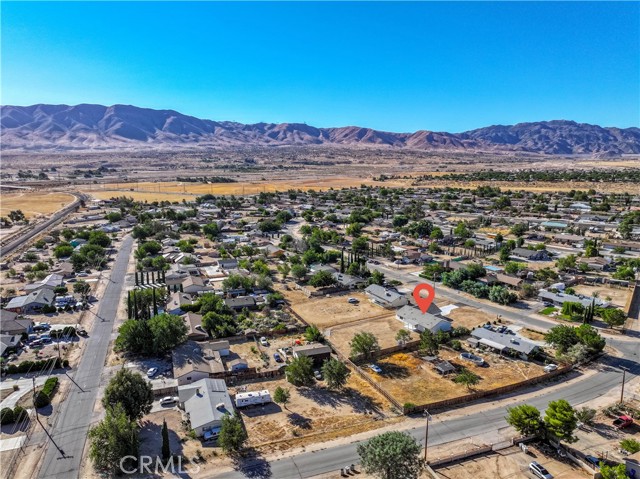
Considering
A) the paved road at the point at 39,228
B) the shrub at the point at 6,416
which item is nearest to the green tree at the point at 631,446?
the shrub at the point at 6,416

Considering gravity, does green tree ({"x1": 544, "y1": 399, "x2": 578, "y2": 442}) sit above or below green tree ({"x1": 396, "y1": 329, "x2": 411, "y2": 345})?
above

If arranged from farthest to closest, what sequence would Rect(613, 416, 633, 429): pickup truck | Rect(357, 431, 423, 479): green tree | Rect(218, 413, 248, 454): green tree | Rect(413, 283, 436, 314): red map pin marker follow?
1. Rect(413, 283, 436, 314): red map pin marker
2. Rect(613, 416, 633, 429): pickup truck
3. Rect(218, 413, 248, 454): green tree
4. Rect(357, 431, 423, 479): green tree

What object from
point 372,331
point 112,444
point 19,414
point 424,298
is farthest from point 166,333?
point 424,298

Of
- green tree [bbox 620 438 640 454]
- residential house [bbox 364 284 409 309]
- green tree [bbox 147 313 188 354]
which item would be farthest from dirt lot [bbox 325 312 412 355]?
green tree [bbox 620 438 640 454]

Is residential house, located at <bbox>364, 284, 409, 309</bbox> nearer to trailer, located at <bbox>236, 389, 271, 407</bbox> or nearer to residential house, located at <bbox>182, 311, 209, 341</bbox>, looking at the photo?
residential house, located at <bbox>182, 311, 209, 341</bbox>

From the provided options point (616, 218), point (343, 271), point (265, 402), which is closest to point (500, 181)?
point (616, 218)

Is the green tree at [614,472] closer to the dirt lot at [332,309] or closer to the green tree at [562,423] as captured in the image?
the green tree at [562,423]

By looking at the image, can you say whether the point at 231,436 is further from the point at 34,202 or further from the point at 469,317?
the point at 34,202
